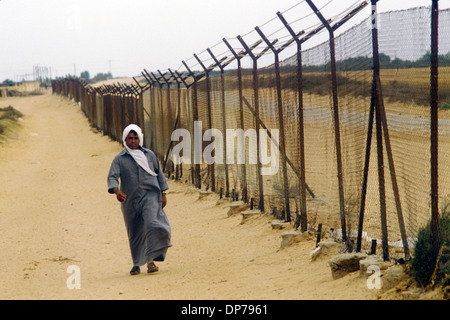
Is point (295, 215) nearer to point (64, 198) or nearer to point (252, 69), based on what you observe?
point (252, 69)

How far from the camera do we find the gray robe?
6.52m

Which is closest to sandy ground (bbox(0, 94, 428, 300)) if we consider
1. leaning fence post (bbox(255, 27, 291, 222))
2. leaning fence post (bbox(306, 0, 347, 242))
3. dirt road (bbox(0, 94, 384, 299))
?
dirt road (bbox(0, 94, 384, 299))

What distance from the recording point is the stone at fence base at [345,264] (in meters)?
5.30

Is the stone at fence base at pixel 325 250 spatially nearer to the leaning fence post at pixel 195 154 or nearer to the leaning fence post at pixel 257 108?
the leaning fence post at pixel 257 108

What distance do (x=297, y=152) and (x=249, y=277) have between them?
7.08 ft

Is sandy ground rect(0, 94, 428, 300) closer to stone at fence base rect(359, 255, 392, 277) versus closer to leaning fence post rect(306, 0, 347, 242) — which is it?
stone at fence base rect(359, 255, 392, 277)

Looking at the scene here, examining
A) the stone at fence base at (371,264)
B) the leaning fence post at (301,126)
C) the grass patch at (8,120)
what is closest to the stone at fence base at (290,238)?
the leaning fence post at (301,126)

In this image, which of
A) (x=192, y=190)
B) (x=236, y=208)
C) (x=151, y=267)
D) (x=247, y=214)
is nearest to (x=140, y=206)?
(x=151, y=267)

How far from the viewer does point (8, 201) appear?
42.3ft

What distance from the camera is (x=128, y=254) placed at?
7895 mm

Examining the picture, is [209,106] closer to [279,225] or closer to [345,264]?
[279,225]

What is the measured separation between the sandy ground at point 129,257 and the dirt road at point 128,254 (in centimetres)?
1

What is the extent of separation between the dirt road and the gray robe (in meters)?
0.28

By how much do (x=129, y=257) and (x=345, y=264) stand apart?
327 centimetres
